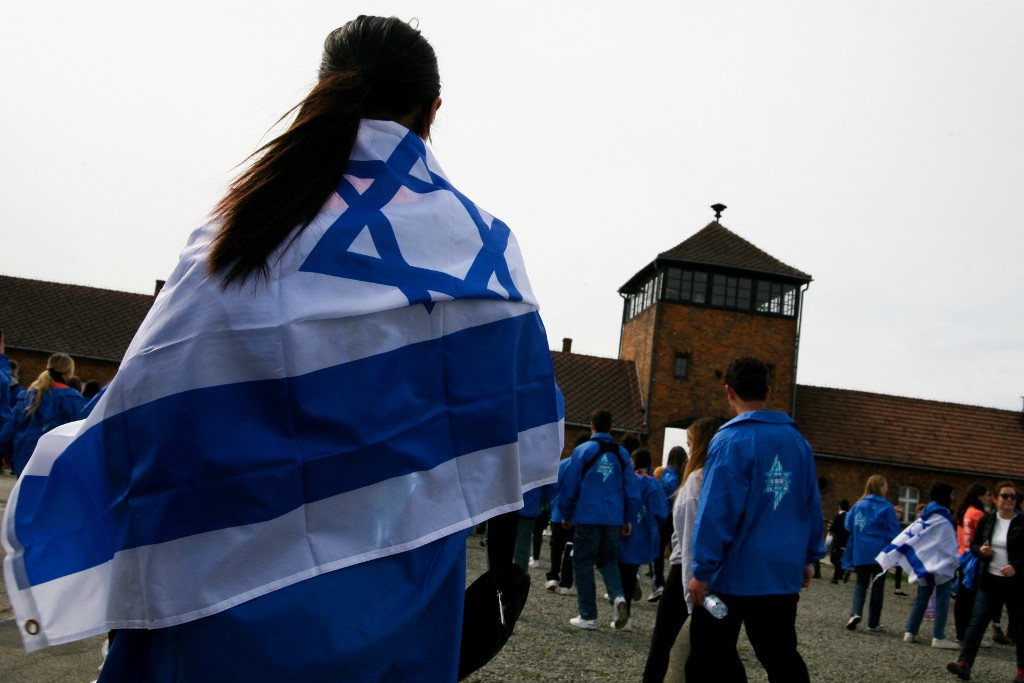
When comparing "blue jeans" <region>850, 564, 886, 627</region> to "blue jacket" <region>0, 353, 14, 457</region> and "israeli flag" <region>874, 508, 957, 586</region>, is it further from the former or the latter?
"blue jacket" <region>0, 353, 14, 457</region>

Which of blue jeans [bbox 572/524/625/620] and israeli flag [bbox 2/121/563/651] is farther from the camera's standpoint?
blue jeans [bbox 572/524/625/620]

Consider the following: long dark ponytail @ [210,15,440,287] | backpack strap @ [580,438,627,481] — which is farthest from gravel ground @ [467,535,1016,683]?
long dark ponytail @ [210,15,440,287]

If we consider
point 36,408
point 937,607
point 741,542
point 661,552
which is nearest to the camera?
point 741,542

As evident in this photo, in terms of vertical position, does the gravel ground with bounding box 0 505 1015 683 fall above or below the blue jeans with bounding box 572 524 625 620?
below

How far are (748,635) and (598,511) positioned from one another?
5.27 metres

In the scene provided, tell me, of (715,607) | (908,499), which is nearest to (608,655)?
(715,607)

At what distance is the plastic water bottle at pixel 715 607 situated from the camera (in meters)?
4.86

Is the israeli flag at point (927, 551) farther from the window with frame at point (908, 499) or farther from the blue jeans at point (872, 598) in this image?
the window with frame at point (908, 499)

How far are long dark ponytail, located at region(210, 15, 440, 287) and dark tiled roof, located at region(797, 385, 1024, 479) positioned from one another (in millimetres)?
39110

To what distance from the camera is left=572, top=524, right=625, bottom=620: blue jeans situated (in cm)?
993

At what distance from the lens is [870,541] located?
13.4 m

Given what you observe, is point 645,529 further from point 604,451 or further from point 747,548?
point 747,548

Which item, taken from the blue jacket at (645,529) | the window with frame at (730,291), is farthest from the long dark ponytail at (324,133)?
the window with frame at (730,291)

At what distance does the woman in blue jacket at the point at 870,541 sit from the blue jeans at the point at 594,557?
14.3ft
